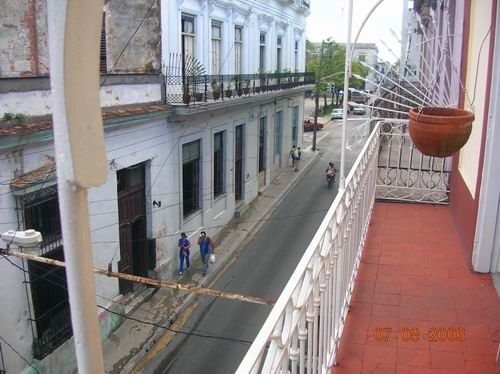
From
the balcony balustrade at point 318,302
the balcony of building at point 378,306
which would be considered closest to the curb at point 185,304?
the balcony of building at point 378,306

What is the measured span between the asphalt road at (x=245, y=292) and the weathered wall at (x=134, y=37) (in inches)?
221

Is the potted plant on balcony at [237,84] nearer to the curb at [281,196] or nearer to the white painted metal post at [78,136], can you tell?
the curb at [281,196]

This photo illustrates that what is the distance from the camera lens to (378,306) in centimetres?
428

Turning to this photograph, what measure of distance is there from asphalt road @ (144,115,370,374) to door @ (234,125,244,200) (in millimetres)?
1567

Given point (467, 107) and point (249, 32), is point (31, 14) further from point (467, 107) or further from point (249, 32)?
point (249, 32)

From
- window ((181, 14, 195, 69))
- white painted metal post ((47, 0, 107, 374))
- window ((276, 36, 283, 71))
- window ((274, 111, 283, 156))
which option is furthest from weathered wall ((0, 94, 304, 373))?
white painted metal post ((47, 0, 107, 374))

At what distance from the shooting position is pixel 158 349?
33.5 ft

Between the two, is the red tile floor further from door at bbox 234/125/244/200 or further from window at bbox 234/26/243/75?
window at bbox 234/26/243/75

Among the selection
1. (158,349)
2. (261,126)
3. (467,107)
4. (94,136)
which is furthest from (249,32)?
(94,136)

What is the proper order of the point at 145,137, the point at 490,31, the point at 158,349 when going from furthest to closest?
1. the point at 145,137
2. the point at 158,349
3. the point at 490,31

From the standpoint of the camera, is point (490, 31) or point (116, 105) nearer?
point (490, 31)

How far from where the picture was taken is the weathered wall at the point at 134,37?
11.8 m

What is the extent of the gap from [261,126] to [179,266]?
905 centimetres

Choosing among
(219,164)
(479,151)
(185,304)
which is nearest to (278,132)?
(219,164)
